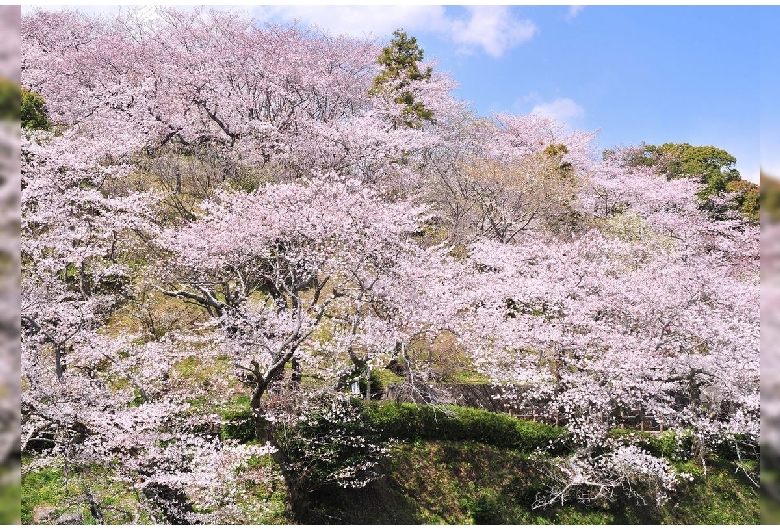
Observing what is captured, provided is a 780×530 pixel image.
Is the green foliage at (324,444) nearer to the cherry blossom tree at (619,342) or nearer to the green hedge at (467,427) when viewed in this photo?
the green hedge at (467,427)

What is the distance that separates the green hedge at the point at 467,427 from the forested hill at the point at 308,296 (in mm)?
73

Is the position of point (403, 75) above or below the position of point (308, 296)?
above

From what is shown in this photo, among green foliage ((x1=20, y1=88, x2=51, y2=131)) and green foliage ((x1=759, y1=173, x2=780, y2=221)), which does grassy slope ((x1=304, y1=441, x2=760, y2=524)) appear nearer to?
green foliage ((x1=759, y1=173, x2=780, y2=221))

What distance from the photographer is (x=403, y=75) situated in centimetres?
2112

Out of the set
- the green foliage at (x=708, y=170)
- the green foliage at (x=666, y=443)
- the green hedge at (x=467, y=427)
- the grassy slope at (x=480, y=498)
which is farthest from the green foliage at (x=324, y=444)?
the green foliage at (x=708, y=170)

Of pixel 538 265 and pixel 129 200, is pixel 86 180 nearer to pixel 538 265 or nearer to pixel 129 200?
pixel 129 200

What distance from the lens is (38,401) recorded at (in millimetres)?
7051

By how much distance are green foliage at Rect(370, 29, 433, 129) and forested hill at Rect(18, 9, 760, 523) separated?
0.28 feet

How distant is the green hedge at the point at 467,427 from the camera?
12.2 meters

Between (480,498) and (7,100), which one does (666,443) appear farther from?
(7,100)

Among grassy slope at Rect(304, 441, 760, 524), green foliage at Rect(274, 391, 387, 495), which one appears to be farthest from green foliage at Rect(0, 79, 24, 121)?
grassy slope at Rect(304, 441, 760, 524)

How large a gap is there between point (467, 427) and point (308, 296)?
6.18 metres

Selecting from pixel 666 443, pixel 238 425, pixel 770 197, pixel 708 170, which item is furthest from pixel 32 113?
pixel 708 170

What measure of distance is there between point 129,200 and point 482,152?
19.0m
